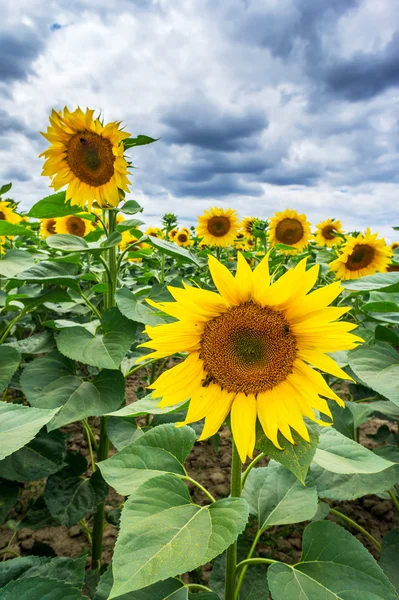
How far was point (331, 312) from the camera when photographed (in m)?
1.08

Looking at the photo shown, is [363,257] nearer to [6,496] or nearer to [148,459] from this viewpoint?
[148,459]

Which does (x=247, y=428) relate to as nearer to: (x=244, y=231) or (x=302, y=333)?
(x=302, y=333)

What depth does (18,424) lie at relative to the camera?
1185 millimetres

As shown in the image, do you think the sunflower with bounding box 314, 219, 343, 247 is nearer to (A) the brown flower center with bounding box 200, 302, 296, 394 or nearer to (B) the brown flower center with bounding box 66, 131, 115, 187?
(B) the brown flower center with bounding box 66, 131, 115, 187

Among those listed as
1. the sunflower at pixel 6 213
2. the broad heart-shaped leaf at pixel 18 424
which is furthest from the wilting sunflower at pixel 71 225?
the broad heart-shaped leaf at pixel 18 424

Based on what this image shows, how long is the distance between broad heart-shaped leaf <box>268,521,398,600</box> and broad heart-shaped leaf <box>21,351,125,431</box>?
858mm

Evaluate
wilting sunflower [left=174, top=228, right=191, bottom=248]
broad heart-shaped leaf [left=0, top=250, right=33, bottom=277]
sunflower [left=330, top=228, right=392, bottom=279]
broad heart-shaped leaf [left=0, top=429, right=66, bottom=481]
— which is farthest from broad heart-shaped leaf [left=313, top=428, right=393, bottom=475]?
wilting sunflower [left=174, top=228, right=191, bottom=248]

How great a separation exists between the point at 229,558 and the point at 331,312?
0.80m

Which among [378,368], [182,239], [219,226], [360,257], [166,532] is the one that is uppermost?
[219,226]

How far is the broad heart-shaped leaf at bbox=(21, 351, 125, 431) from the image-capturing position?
173cm

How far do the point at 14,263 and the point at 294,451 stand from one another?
5.03 feet

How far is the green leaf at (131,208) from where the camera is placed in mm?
2221

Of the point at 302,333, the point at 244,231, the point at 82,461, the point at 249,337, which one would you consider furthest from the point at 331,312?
the point at 244,231

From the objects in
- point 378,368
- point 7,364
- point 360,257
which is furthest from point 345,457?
point 360,257
